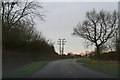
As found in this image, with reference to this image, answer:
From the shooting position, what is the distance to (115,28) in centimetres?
7769

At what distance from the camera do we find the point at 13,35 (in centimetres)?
3850

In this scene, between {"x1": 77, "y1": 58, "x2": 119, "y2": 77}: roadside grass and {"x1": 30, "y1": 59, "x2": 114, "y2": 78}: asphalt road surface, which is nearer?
{"x1": 30, "y1": 59, "x2": 114, "y2": 78}: asphalt road surface

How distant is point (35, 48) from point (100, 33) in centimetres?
1938

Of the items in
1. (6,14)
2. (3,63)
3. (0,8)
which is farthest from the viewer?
(6,14)

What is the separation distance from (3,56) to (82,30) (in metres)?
49.8

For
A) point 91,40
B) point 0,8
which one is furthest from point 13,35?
point 91,40

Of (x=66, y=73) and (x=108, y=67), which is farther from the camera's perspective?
(x=108, y=67)

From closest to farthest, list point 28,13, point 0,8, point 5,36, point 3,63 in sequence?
point 3,63, point 5,36, point 0,8, point 28,13

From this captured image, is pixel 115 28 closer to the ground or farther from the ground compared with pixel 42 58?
farther from the ground

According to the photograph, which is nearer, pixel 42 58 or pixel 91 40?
pixel 91 40

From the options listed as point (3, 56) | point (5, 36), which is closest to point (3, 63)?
point (3, 56)

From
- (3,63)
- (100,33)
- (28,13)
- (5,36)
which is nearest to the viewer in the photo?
(3,63)

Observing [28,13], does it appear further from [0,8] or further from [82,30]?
[82,30]

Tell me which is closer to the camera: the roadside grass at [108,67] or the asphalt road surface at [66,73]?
the asphalt road surface at [66,73]
